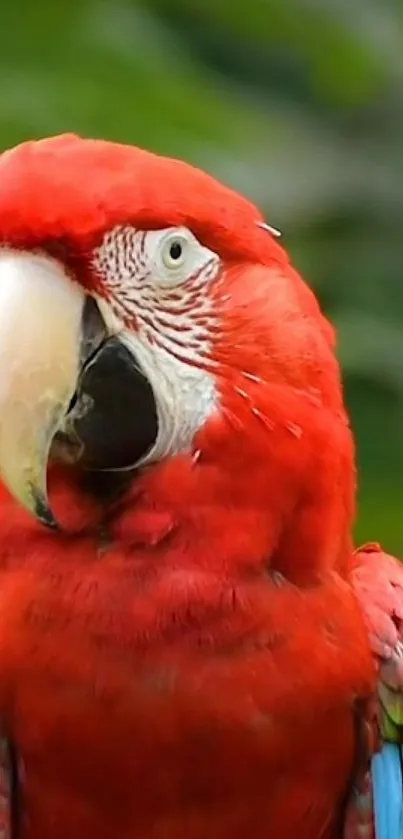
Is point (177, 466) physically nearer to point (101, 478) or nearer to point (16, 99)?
point (101, 478)

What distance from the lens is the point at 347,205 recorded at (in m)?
1.90

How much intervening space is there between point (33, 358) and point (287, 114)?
0.89m

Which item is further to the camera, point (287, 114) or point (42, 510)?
point (287, 114)

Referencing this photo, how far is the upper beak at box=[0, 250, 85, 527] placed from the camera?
41.9 inches

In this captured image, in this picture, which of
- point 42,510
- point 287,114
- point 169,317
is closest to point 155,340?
point 169,317

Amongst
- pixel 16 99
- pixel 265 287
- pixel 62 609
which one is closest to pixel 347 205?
pixel 16 99

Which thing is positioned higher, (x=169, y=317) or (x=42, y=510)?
(x=169, y=317)

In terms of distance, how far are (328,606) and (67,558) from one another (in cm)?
18

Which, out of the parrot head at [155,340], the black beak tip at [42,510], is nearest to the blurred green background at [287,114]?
the parrot head at [155,340]

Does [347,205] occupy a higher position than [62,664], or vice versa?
[347,205]

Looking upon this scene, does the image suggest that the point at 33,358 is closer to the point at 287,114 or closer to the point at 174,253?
the point at 174,253

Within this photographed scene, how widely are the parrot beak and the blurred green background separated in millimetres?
310

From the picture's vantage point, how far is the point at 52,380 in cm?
108

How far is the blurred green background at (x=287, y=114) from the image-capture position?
141 centimetres
